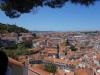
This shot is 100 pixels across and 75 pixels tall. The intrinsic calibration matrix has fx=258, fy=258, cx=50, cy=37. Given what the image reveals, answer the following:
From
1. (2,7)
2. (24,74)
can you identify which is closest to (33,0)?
(2,7)

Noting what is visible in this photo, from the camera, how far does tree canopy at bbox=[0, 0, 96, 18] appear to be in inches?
142

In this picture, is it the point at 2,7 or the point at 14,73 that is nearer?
the point at 2,7

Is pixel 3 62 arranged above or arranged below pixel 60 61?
above

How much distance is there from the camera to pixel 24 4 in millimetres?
3668

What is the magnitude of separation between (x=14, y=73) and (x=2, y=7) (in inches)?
164

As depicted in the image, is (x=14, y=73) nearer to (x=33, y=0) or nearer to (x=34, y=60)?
(x=33, y=0)

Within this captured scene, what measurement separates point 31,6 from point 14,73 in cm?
444

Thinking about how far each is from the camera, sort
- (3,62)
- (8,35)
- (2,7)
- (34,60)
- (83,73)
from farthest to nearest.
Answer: (8,35)
(34,60)
(83,73)
(2,7)
(3,62)

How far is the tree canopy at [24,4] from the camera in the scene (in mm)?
3617

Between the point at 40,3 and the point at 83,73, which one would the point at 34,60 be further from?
the point at 40,3

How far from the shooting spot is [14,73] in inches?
309

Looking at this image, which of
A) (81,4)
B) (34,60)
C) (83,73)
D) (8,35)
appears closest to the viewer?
(81,4)

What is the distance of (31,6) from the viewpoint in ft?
12.3

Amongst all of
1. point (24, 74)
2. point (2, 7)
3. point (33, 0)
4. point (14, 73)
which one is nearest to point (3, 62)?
point (33, 0)
